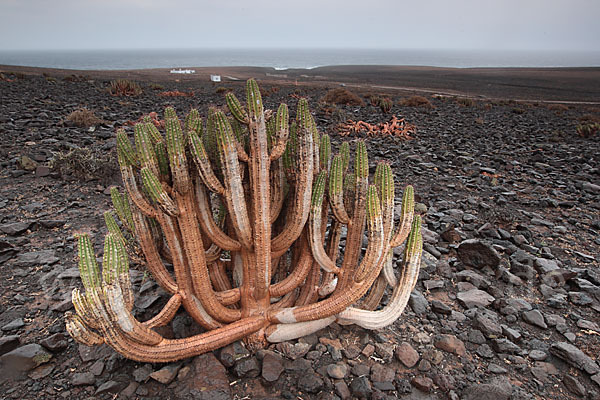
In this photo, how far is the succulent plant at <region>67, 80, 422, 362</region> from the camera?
2598 mm

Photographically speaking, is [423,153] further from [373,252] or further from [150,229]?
[150,229]

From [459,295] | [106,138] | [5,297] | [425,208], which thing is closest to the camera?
[5,297]

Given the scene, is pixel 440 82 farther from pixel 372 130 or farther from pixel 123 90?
pixel 372 130

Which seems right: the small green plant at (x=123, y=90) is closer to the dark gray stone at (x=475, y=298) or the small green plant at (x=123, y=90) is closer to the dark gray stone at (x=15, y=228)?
the dark gray stone at (x=15, y=228)

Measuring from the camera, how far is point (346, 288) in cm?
313

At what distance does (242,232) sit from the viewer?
9.53 ft

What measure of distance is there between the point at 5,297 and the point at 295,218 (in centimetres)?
320

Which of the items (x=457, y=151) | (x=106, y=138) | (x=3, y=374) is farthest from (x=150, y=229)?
(x=457, y=151)

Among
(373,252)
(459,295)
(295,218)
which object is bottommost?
(459,295)

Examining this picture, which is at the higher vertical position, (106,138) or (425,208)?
(106,138)

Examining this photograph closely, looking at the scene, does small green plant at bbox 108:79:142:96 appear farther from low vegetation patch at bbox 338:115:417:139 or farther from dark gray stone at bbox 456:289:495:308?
dark gray stone at bbox 456:289:495:308

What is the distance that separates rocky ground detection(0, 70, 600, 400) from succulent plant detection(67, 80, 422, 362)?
0.88ft

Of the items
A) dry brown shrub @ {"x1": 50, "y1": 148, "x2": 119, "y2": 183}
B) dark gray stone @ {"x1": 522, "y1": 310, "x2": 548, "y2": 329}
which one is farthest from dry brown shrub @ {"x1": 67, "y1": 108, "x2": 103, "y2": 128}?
dark gray stone @ {"x1": 522, "y1": 310, "x2": 548, "y2": 329}

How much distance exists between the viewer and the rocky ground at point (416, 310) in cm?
279
